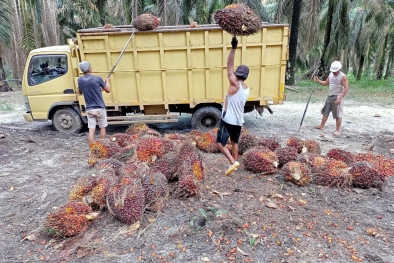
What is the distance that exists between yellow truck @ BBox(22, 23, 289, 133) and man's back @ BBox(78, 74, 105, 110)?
1.23 meters

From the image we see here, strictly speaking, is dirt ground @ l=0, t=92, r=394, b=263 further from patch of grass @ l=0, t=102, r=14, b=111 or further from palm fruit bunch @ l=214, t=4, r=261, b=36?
patch of grass @ l=0, t=102, r=14, b=111

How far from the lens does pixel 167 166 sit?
4.06 meters

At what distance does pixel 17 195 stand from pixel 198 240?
2866mm

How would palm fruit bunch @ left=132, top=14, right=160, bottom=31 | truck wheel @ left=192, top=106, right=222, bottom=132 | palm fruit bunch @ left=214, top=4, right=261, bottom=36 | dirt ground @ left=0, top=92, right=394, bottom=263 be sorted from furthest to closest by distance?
1. truck wheel @ left=192, top=106, right=222, bottom=132
2. palm fruit bunch @ left=132, top=14, right=160, bottom=31
3. palm fruit bunch @ left=214, top=4, right=261, bottom=36
4. dirt ground @ left=0, top=92, right=394, bottom=263

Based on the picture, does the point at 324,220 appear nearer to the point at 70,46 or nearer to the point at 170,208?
the point at 170,208

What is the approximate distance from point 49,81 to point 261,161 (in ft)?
18.2

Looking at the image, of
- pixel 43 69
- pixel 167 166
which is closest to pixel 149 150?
pixel 167 166

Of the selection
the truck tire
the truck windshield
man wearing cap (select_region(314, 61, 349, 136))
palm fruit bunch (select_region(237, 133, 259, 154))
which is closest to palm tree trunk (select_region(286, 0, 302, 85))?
man wearing cap (select_region(314, 61, 349, 136))

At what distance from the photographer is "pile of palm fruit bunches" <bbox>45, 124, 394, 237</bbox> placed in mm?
3123

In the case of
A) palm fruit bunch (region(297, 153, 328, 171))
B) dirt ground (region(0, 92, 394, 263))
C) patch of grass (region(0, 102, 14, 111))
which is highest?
palm fruit bunch (region(297, 153, 328, 171))

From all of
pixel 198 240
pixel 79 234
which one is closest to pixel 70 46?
pixel 79 234

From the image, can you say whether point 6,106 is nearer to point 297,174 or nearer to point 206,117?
point 206,117

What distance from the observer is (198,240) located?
2.89 metres

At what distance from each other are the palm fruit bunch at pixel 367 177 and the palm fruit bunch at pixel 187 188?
2.30 meters
